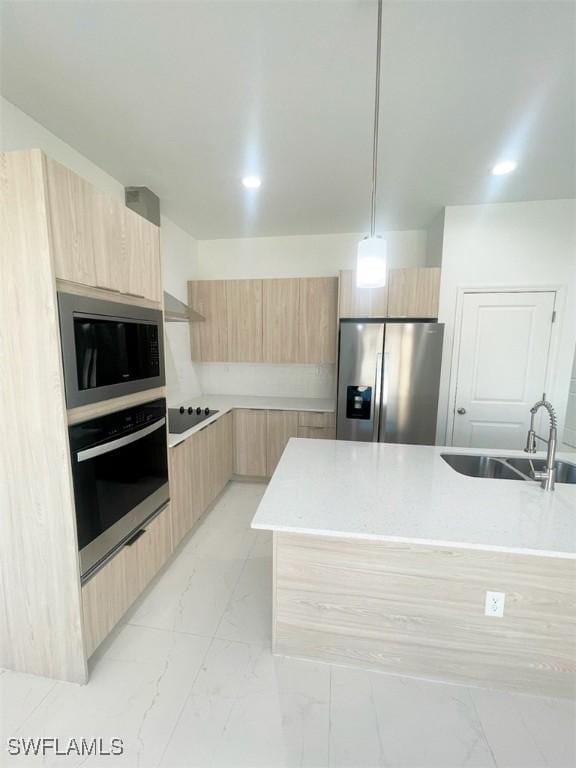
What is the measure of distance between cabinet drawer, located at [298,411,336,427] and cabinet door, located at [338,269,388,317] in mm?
984

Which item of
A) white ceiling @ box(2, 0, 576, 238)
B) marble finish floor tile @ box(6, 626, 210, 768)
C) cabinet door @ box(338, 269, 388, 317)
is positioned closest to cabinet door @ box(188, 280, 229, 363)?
white ceiling @ box(2, 0, 576, 238)

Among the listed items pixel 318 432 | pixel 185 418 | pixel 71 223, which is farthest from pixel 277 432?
pixel 71 223

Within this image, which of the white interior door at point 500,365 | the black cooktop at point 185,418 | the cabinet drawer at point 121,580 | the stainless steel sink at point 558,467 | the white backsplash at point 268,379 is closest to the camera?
the cabinet drawer at point 121,580

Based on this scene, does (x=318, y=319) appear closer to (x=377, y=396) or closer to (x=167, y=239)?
(x=377, y=396)

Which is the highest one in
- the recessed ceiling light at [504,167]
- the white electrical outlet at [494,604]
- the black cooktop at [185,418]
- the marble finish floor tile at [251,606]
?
the recessed ceiling light at [504,167]

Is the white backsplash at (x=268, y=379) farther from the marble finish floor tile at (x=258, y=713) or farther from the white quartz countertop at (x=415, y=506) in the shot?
the marble finish floor tile at (x=258, y=713)

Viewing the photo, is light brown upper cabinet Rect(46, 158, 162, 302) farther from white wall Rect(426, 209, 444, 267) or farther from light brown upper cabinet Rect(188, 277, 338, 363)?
white wall Rect(426, 209, 444, 267)

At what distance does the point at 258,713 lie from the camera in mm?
1275

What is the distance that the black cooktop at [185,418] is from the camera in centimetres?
245

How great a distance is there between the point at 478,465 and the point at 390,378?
1075mm

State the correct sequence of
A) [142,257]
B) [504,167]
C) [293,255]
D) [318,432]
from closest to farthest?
[142,257] < [504,167] < [318,432] < [293,255]

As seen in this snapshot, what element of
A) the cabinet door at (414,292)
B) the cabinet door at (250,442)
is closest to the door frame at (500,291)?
the cabinet door at (414,292)

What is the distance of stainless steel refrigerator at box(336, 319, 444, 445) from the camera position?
9.11ft

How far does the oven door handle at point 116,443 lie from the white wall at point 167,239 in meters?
1.41
